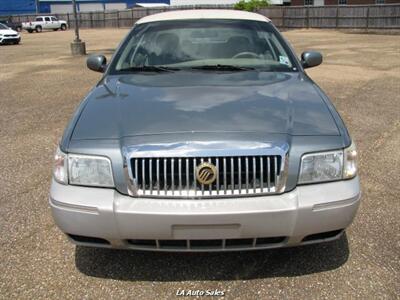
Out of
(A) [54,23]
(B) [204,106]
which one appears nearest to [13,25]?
(A) [54,23]

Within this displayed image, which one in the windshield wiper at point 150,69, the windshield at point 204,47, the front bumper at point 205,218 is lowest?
the front bumper at point 205,218

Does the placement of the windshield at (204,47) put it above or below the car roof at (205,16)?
below

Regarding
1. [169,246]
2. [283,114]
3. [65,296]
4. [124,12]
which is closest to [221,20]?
[283,114]

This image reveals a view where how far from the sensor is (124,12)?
4828 cm

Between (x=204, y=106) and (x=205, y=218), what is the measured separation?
2.67 ft

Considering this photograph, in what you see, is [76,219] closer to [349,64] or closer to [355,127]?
[355,127]

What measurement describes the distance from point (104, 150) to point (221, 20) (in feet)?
7.66

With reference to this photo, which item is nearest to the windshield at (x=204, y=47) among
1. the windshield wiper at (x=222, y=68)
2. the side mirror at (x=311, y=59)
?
the windshield wiper at (x=222, y=68)

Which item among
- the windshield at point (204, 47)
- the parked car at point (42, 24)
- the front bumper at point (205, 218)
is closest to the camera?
the front bumper at point (205, 218)

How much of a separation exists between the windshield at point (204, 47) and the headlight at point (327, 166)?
4.57 ft

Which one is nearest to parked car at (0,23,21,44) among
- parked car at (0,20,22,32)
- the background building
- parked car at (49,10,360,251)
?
parked car at (0,20,22,32)

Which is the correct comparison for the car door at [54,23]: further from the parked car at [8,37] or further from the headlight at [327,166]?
the headlight at [327,166]

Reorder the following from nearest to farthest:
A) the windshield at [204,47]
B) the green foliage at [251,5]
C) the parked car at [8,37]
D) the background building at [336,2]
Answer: the windshield at [204,47] → the parked car at [8,37] → the background building at [336,2] → the green foliage at [251,5]

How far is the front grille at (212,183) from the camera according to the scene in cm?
232
